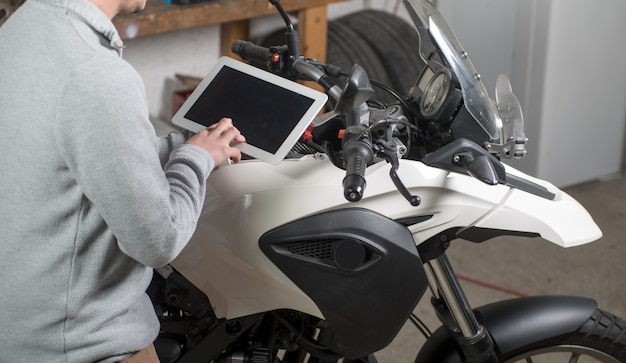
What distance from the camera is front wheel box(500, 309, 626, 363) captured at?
1664 mm

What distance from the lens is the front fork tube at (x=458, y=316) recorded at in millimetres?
1585

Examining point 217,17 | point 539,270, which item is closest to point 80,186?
point 217,17

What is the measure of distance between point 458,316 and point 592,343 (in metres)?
0.25

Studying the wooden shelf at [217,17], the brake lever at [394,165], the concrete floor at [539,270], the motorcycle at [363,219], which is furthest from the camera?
the concrete floor at [539,270]

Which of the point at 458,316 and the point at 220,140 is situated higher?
the point at 220,140

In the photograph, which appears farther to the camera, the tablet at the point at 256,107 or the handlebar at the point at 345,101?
the tablet at the point at 256,107

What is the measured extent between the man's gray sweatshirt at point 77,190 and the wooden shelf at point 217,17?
1394 mm

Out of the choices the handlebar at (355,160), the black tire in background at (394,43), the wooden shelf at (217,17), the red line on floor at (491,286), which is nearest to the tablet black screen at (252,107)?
the handlebar at (355,160)

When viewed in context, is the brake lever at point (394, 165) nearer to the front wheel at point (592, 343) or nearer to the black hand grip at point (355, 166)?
the black hand grip at point (355, 166)

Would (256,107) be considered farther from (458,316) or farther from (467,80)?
(458,316)

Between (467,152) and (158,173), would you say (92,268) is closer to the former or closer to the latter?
(158,173)

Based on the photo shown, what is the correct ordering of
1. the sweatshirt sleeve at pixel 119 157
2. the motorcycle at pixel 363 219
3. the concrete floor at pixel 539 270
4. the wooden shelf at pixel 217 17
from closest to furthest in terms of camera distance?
the sweatshirt sleeve at pixel 119 157
the motorcycle at pixel 363 219
the wooden shelf at pixel 217 17
the concrete floor at pixel 539 270

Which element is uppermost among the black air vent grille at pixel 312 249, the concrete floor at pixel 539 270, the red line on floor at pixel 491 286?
the black air vent grille at pixel 312 249

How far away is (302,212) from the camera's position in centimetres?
143
